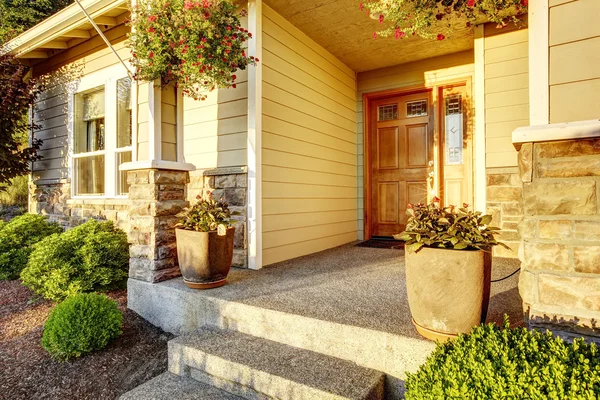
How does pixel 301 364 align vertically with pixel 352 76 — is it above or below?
below

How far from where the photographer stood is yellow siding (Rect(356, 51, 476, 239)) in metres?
4.12

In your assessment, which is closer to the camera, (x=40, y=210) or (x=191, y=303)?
(x=191, y=303)

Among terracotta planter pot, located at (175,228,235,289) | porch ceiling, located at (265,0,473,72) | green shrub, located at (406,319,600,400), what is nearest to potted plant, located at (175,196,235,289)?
terracotta planter pot, located at (175,228,235,289)

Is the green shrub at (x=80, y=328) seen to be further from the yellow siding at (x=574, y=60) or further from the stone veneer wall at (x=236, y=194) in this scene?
the yellow siding at (x=574, y=60)

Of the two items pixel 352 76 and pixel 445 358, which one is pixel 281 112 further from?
pixel 445 358

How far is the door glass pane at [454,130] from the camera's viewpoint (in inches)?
165

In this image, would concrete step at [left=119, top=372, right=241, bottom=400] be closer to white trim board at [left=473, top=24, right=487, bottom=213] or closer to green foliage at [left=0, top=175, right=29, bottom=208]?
white trim board at [left=473, top=24, right=487, bottom=213]

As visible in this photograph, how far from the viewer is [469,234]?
1511mm

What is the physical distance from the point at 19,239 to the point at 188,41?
3.70m

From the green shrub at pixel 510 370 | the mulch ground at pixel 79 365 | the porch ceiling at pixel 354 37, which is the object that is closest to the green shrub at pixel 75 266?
the mulch ground at pixel 79 365

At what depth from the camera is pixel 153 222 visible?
2.71 metres

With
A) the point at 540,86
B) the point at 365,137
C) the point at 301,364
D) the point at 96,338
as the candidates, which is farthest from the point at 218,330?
the point at 365,137

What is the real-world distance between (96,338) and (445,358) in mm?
2237

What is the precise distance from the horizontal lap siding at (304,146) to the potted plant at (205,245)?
0.69 meters
